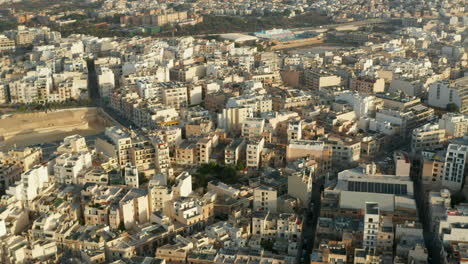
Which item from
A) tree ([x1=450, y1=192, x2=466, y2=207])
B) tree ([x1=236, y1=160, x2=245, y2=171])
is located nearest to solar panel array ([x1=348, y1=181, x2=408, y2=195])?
tree ([x1=450, y1=192, x2=466, y2=207])

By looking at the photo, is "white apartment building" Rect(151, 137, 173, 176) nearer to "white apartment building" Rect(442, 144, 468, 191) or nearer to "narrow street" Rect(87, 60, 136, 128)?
A: "narrow street" Rect(87, 60, 136, 128)

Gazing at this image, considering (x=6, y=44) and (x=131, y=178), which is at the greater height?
(x=6, y=44)

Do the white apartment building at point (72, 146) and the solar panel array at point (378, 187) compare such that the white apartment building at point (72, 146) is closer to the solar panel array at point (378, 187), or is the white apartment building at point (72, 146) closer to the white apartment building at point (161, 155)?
the white apartment building at point (161, 155)

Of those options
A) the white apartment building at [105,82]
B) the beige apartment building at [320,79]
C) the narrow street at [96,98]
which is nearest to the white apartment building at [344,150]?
the beige apartment building at [320,79]

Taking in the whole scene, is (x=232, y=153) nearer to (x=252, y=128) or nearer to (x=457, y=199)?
(x=252, y=128)

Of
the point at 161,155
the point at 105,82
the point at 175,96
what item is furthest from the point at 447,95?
the point at 105,82

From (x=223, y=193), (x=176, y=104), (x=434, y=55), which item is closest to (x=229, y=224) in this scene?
(x=223, y=193)
